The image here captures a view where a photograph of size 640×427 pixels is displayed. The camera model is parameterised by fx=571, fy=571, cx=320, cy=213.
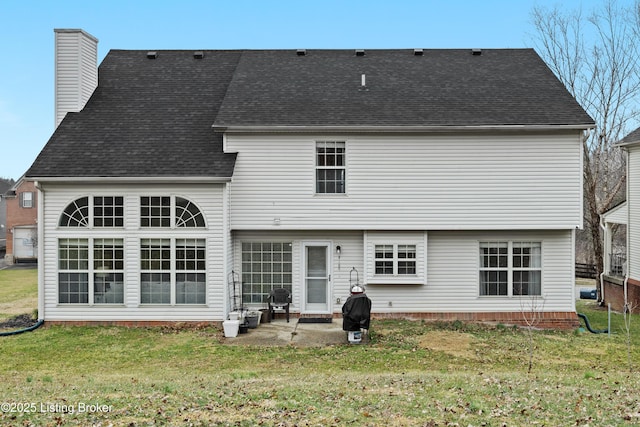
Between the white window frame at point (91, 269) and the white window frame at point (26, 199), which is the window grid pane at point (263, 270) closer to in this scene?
the white window frame at point (91, 269)

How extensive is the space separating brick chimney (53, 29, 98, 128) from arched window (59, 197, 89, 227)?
3626mm

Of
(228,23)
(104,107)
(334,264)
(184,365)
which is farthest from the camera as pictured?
(228,23)

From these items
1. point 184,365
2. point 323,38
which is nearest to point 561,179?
point 184,365

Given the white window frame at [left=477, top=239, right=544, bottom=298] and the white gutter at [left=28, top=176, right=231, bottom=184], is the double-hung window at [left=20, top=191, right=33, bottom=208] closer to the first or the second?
the white gutter at [left=28, top=176, right=231, bottom=184]

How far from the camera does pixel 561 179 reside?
1574 cm

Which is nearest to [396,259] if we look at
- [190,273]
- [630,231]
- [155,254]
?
[190,273]

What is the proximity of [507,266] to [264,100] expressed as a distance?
849cm

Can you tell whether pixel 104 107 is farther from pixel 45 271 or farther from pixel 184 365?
pixel 184 365

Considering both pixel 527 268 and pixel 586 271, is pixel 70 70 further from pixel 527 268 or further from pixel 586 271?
pixel 586 271

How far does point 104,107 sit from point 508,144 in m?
12.2

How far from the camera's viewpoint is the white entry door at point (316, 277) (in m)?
16.2

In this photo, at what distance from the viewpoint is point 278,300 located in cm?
1581

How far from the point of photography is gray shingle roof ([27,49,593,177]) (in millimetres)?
15562

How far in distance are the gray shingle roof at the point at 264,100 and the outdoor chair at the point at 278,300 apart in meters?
3.59
